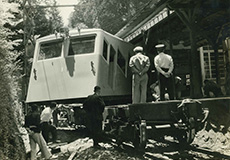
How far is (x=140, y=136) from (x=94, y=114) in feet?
2.34

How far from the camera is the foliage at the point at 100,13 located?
14.4 feet

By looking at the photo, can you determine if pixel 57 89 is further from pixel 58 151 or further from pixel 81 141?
pixel 58 151

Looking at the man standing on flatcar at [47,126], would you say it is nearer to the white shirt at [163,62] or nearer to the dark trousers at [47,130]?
the dark trousers at [47,130]

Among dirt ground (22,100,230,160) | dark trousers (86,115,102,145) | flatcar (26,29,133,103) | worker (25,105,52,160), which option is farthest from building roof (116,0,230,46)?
worker (25,105,52,160)

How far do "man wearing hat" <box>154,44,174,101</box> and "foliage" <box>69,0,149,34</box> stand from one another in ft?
4.43

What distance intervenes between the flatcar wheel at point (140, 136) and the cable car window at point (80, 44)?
173 centimetres

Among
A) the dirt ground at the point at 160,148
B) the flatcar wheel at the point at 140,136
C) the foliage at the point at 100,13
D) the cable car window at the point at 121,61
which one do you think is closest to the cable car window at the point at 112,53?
the cable car window at the point at 121,61

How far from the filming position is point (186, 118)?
365 cm

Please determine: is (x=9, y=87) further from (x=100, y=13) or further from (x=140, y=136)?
(x=100, y=13)

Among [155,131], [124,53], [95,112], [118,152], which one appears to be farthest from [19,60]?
[124,53]

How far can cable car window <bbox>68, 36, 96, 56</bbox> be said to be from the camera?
4973mm

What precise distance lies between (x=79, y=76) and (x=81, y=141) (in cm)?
108

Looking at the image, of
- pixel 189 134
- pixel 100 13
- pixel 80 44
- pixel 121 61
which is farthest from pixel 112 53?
pixel 189 134

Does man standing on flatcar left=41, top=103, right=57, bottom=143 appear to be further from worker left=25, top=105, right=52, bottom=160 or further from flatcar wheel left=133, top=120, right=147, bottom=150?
flatcar wheel left=133, top=120, right=147, bottom=150
